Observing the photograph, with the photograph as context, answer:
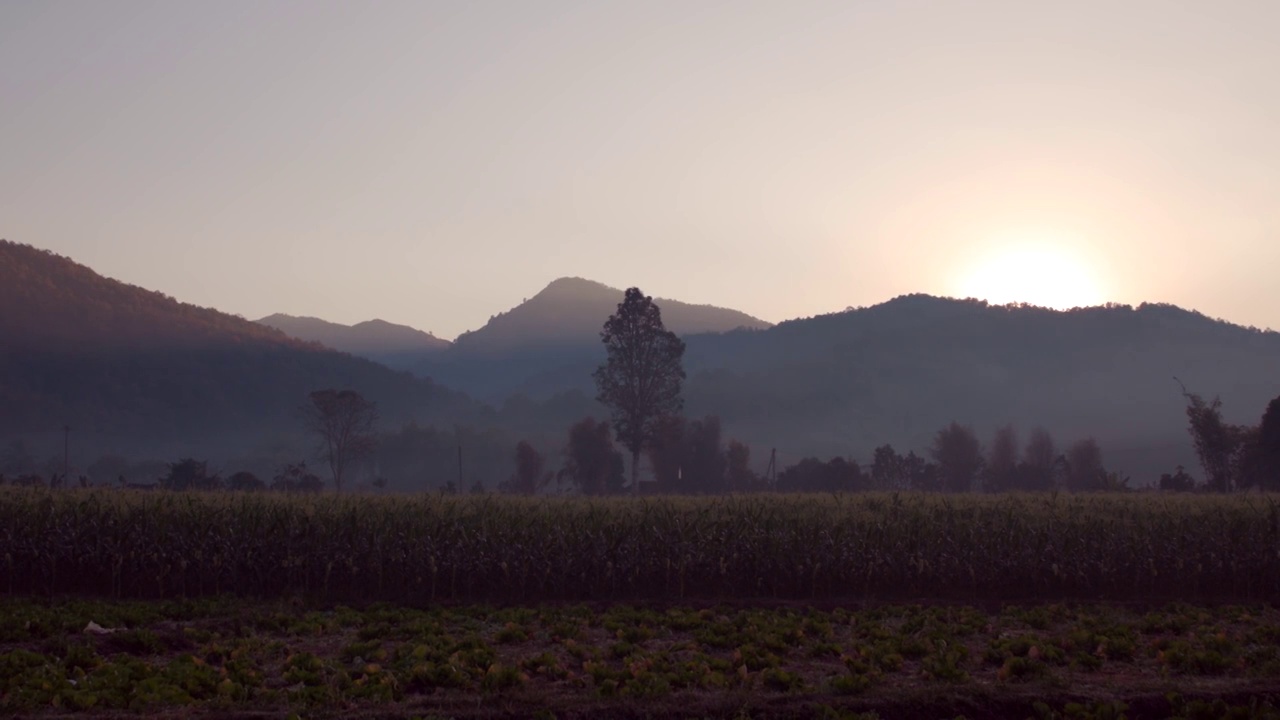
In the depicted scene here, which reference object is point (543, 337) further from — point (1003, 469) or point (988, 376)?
point (1003, 469)

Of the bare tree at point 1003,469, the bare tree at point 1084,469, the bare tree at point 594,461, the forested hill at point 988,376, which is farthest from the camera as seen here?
the forested hill at point 988,376

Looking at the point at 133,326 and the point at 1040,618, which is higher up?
the point at 133,326

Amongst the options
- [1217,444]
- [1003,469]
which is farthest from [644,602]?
[1003,469]

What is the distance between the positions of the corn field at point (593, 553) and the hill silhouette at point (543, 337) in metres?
125

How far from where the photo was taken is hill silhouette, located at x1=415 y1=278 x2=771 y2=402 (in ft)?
509

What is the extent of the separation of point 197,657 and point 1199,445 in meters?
45.1

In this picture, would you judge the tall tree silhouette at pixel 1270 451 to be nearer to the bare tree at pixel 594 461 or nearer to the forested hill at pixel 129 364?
the bare tree at pixel 594 461

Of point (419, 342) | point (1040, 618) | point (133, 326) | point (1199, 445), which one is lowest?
point (1040, 618)

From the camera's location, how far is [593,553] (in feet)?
57.7

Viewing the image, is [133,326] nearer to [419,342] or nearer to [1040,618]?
[1040,618]

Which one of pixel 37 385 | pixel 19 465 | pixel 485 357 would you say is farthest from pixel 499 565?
pixel 485 357

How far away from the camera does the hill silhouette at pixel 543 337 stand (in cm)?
15500

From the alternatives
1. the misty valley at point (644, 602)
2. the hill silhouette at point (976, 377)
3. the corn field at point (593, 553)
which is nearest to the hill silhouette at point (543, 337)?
the hill silhouette at point (976, 377)

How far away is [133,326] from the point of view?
8762 cm
